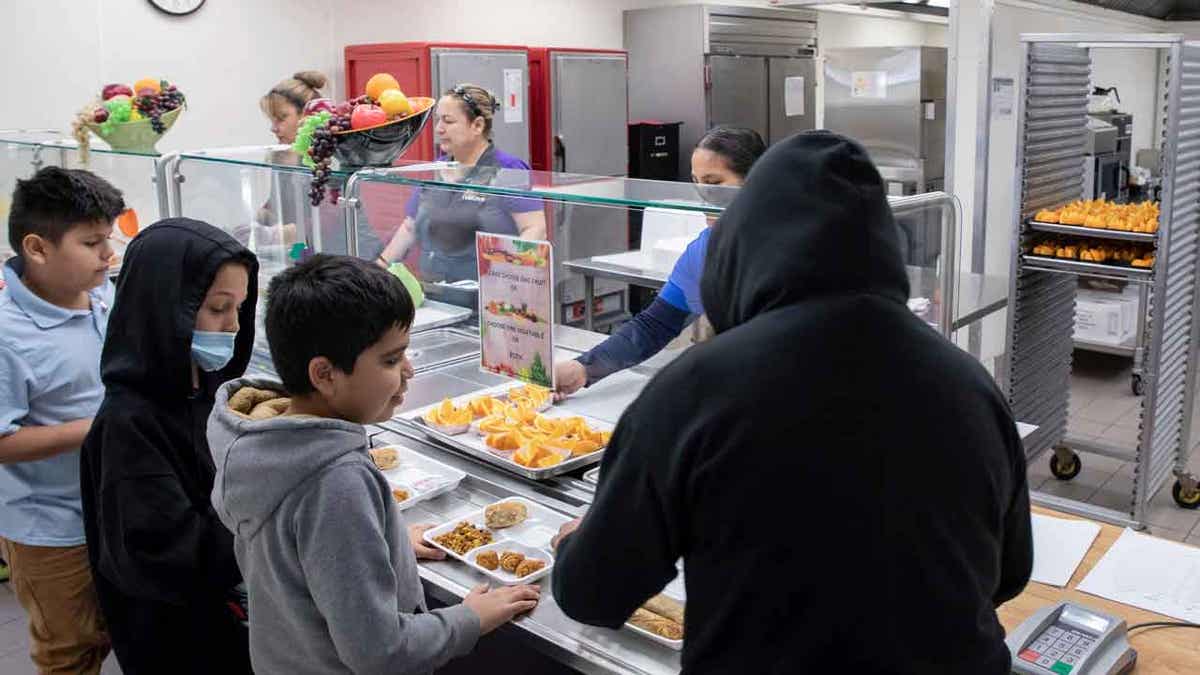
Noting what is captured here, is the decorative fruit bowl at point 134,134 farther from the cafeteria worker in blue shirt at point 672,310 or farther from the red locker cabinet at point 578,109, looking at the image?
the red locker cabinet at point 578,109

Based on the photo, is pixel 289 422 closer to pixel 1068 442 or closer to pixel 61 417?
pixel 61 417

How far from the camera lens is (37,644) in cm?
225

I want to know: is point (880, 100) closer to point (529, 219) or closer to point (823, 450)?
point (529, 219)

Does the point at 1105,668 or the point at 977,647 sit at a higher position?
the point at 977,647

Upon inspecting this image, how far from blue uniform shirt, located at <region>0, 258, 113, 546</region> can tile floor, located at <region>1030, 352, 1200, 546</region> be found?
357 cm

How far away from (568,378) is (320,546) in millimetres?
1075

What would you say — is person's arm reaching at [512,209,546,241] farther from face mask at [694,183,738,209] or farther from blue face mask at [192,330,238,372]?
blue face mask at [192,330,238,372]

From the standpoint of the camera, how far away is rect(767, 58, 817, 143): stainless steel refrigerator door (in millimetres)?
7414

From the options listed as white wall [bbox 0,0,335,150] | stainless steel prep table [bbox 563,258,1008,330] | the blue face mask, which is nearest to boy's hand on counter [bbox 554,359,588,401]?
the blue face mask

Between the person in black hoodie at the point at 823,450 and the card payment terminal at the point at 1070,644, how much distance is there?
0.39 m

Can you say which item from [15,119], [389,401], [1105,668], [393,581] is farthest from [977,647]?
[15,119]

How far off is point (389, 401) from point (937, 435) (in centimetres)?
77

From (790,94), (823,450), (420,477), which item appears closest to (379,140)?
(420,477)

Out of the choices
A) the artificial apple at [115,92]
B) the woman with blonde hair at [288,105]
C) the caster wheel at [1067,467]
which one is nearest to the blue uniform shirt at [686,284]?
the artificial apple at [115,92]
